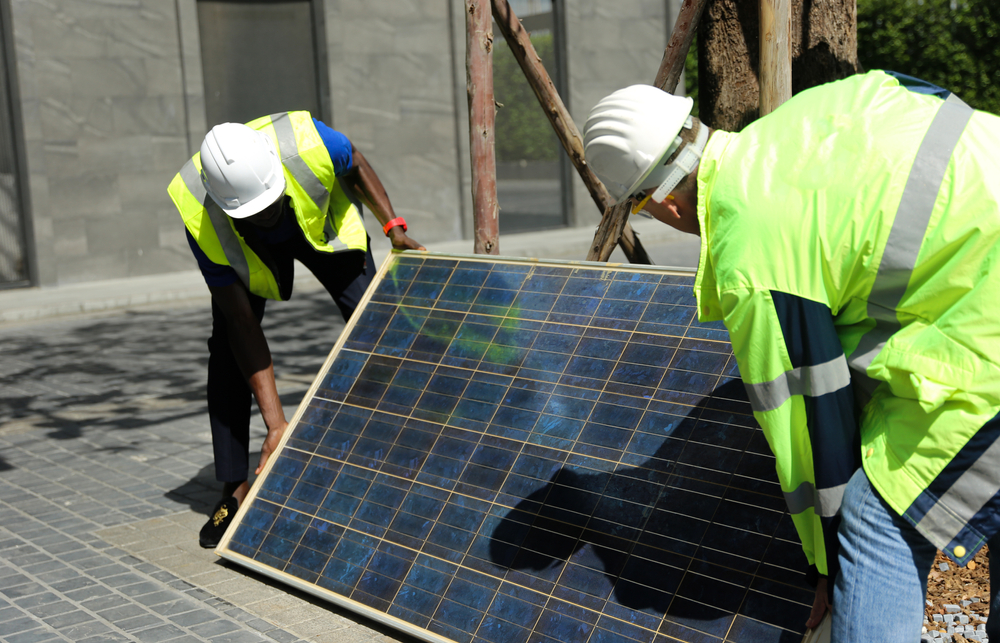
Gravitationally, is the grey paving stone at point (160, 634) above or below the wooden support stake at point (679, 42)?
below

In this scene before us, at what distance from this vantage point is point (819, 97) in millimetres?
2090

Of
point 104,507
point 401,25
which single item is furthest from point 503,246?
point 104,507

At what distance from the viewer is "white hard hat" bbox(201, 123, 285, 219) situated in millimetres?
3740

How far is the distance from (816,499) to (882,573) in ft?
0.66

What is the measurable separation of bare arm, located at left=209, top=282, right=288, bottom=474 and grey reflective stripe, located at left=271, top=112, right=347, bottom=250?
0.49 m

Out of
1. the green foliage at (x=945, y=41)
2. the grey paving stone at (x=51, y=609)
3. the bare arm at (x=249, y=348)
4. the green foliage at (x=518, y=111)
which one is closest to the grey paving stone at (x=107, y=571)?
the grey paving stone at (x=51, y=609)

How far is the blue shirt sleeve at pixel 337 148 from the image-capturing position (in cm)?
431

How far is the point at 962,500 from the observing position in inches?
77.7

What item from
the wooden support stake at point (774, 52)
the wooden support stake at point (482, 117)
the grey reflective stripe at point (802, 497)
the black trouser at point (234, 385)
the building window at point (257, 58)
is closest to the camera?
the grey reflective stripe at point (802, 497)

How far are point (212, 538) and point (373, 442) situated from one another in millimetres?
1075

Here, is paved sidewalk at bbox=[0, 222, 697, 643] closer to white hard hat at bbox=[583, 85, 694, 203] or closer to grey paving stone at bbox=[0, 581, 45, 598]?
grey paving stone at bbox=[0, 581, 45, 598]

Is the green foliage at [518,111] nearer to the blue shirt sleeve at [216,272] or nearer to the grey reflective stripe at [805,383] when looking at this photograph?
the blue shirt sleeve at [216,272]

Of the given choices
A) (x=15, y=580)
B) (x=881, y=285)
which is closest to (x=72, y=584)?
(x=15, y=580)

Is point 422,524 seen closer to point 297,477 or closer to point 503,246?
point 297,477
